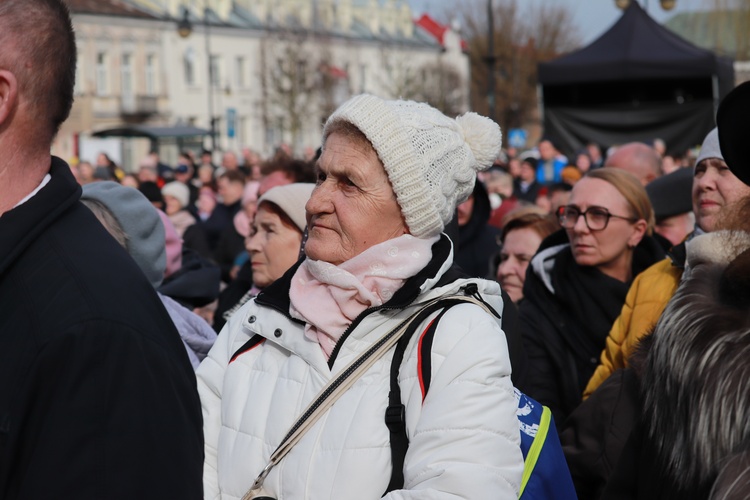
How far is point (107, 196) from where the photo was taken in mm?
4480

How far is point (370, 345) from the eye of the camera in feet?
9.50

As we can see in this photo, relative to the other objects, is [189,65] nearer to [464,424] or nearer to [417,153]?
[417,153]

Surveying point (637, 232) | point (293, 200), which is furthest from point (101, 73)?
point (637, 232)

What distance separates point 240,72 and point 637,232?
A: 2780 inches

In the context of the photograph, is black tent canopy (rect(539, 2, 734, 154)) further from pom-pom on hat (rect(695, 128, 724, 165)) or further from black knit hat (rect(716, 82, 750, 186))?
black knit hat (rect(716, 82, 750, 186))

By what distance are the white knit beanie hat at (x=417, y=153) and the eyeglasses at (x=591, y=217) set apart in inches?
76.9

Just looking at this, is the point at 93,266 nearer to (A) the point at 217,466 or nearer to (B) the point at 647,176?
(A) the point at 217,466

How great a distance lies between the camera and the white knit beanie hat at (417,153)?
3027mm

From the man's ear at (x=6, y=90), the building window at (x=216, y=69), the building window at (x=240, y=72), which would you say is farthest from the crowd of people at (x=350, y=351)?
the building window at (x=240, y=72)

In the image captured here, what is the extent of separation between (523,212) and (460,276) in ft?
10.2

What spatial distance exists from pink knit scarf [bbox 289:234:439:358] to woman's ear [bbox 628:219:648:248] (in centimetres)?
234

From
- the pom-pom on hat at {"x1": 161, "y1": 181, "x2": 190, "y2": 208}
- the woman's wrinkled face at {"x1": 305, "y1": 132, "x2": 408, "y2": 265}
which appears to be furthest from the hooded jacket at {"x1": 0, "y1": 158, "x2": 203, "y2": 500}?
the pom-pom on hat at {"x1": 161, "y1": 181, "x2": 190, "y2": 208}

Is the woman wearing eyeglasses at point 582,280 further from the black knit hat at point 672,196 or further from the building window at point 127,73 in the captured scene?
the building window at point 127,73

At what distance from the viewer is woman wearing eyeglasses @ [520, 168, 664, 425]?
→ 4816 mm
